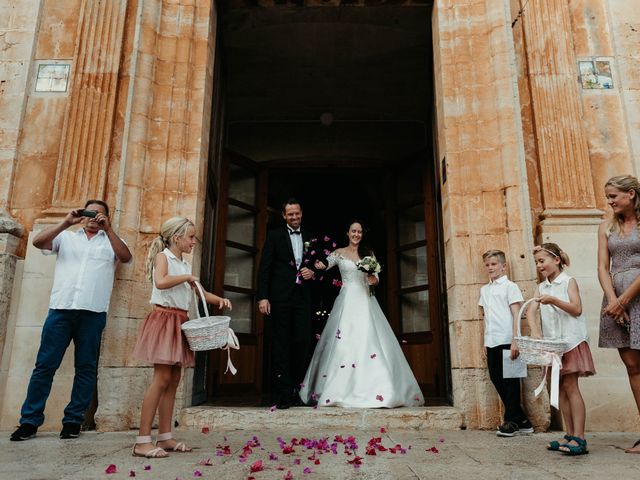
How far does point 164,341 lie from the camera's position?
9.82 ft

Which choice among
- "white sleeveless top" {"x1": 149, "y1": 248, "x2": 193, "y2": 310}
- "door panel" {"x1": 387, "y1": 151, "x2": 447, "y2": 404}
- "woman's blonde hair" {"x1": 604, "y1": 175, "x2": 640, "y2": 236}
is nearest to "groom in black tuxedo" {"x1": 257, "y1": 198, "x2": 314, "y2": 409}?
"white sleeveless top" {"x1": 149, "y1": 248, "x2": 193, "y2": 310}

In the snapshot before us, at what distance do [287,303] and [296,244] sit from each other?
1.97 ft

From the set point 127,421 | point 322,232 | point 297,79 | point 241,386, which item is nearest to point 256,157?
point 297,79

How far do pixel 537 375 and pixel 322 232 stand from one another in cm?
785

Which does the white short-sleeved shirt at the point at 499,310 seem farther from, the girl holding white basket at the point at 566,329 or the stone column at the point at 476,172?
the girl holding white basket at the point at 566,329

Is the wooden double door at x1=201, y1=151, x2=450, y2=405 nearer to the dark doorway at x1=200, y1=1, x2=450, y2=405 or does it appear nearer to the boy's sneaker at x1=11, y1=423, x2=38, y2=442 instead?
the dark doorway at x1=200, y1=1, x2=450, y2=405

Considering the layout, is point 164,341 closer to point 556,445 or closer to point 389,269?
point 556,445

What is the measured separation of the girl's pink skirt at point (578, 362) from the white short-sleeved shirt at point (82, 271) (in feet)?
10.6

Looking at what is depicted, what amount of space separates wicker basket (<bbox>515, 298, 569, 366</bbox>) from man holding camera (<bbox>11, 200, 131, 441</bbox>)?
2915 mm

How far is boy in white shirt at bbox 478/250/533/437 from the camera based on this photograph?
151 inches

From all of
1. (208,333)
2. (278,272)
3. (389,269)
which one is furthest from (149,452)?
(389,269)

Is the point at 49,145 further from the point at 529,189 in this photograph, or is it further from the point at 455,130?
the point at 529,189

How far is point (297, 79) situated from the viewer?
8.20 m

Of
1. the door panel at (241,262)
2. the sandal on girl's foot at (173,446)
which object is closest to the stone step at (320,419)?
the sandal on girl's foot at (173,446)
